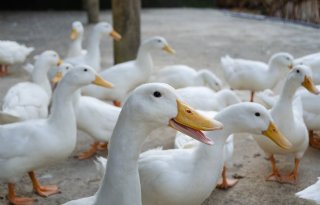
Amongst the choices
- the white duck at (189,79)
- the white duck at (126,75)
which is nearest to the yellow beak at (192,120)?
the white duck at (126,75)

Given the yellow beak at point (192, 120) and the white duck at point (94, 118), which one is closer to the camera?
the yellow beak at point (192, 120)

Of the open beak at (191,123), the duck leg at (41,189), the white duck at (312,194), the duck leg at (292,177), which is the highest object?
the open beak at (191,123)

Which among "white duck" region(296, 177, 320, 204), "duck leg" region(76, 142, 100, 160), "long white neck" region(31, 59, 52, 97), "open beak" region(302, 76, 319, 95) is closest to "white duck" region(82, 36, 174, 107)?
"long white neck" region(31, 59, 52, 97)

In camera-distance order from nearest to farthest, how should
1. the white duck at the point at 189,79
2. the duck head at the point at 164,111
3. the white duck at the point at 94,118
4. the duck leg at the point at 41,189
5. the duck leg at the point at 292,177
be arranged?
the duck head at the point at 164,111 → the duck leg at the point at 41,189 → the duck leg at the point at 292,177 → the white duck at the point at 94,118 → the white duck at the point at 189,79

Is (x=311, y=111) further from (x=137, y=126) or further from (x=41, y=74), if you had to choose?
(x=41, y=74)

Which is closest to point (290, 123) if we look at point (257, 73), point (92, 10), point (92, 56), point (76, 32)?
point (257, 73)

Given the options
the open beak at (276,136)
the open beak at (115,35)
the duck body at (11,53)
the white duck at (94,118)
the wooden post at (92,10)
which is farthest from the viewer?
the wooden post at (92,10)

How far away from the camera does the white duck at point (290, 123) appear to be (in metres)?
3.61

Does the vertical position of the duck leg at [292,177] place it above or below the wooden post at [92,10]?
below

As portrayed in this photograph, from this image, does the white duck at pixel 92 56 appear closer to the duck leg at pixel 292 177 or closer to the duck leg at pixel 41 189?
the duck leg at pixel 41 189

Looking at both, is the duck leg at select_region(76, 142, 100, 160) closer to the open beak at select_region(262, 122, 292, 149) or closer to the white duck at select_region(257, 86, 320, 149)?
the white duck at select_region(257, 86, 320, 149)

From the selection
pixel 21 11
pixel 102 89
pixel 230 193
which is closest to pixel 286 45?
pixel 102 89

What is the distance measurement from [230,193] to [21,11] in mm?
15096

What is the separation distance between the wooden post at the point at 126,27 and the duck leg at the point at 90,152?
2788 mm
